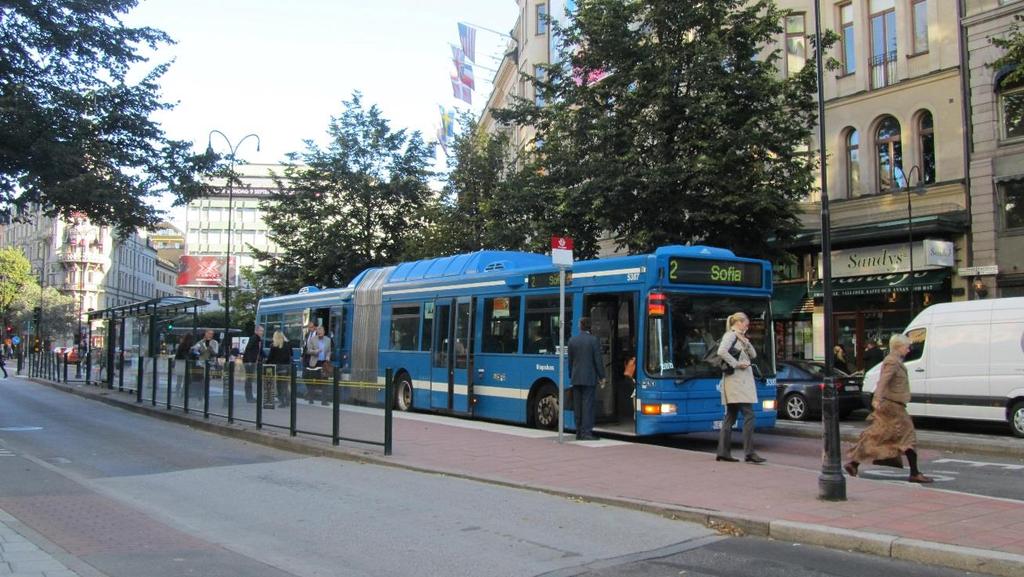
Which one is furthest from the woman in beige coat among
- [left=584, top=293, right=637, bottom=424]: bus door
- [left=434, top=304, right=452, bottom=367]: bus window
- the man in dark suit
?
[left=434, top=304, right=452, bottom=367]: bus window

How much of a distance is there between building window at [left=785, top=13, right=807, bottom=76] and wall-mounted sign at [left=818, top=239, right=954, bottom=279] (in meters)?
6.69

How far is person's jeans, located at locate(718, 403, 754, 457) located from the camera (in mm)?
10523

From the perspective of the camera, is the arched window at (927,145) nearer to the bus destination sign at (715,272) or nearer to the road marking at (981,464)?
the bus destination sign at (715,272)

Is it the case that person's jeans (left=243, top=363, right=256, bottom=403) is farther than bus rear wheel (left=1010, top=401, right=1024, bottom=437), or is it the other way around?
person's jeans (left=243, top=363, right=256, bottom=403)

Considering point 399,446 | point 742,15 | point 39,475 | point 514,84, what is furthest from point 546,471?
point 514,84

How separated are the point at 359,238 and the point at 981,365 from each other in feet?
93.0

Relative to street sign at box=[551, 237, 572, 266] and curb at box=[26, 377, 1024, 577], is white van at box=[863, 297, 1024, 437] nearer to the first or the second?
street sign at box=[551, 237, 572, 266]

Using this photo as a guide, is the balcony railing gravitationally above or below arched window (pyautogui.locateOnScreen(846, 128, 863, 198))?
above

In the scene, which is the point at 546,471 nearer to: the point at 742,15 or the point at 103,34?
the point at 742,15

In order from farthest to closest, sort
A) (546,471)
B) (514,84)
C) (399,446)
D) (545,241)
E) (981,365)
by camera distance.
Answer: (514,84)
(545,241)
(981,365)
(399,446)
(546,471)

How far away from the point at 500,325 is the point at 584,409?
372 centimetres

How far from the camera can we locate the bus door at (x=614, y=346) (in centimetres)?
1317

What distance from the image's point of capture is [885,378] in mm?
9305

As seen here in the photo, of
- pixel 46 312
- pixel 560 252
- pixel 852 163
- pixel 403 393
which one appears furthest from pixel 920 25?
pixel 46 312
